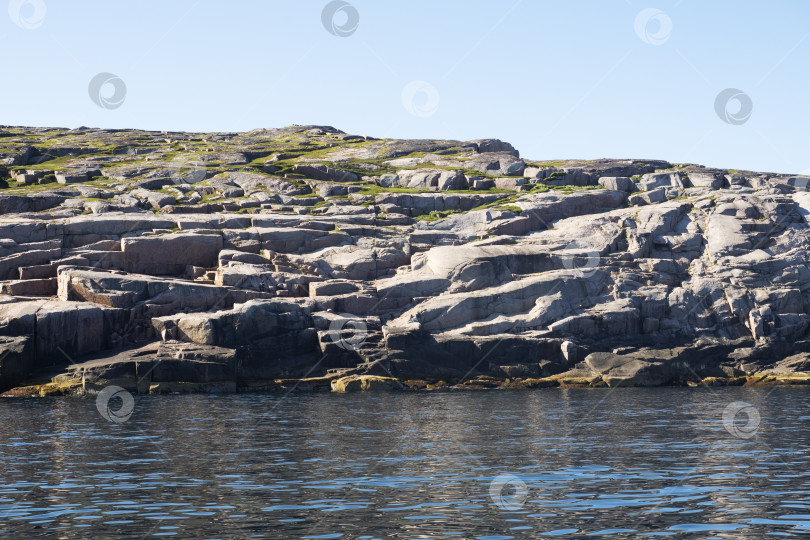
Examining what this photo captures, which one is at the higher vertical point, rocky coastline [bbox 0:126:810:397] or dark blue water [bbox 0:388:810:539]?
rocky coastline [bbox 0:126:810:397]

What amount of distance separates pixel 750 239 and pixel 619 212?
12798 millimetres

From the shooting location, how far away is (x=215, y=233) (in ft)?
240

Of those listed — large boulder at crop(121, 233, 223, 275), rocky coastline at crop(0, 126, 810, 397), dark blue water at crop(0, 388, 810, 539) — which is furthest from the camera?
large boulder at crop(121, 233, 223, 275)

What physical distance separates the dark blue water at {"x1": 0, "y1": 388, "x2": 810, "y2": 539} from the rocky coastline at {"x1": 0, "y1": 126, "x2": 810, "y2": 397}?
1704cm

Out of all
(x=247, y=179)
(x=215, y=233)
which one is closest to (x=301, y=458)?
(x=215, y=233)

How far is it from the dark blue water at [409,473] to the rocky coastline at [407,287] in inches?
671

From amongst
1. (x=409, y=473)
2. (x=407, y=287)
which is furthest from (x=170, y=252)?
(x=409, y=473)

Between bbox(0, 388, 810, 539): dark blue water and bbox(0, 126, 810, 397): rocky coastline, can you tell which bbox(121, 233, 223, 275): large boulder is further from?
bbox(0, 388, 810, 539): dark blue water

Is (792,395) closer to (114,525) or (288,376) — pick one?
(288,376)

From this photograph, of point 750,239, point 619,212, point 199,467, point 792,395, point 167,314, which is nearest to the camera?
point 199,467

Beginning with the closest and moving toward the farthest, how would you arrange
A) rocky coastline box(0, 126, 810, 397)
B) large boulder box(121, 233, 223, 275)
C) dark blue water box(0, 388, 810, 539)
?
dark blue water box(0, 388, 810, 539) → rocky coastline box(0, 126, 810, 397) → large boulder box(121, 233, 223, 275)

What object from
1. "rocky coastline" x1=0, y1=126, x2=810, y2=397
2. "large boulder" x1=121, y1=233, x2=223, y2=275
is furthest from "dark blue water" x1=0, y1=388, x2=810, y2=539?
"large boulder" x1=121, y1=233, x2=223, y2=275

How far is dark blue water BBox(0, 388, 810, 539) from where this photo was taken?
16.4 metres

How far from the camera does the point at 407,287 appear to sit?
219 ft
